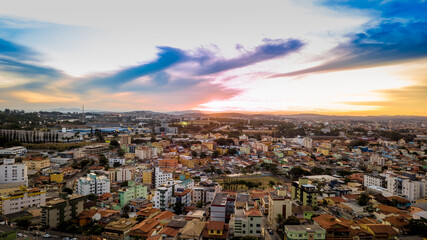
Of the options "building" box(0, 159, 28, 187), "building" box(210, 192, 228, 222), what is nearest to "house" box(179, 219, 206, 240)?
"building" box(210, 192, 228, 222)

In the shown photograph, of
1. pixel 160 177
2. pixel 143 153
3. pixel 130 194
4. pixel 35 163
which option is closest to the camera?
pixel 130 194

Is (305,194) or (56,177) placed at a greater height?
(305,194)

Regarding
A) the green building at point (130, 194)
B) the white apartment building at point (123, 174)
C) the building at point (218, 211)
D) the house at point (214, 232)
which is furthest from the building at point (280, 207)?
the white apartment building at point (123, 174)

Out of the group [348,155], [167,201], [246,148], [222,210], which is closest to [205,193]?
[167,201]

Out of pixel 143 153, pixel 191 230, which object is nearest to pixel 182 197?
pixel 191 230

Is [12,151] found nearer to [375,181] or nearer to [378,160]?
[375,181]

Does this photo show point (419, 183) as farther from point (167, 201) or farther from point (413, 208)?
point (167, 201)
